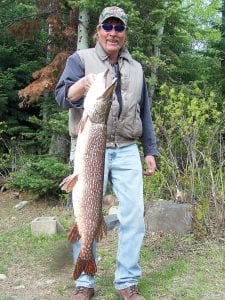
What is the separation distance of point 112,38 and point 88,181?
1135mm

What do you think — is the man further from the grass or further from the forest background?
the forest background

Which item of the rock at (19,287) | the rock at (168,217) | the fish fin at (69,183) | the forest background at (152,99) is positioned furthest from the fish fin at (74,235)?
the rock at (168,217)

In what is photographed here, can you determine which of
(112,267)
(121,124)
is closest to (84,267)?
(121,124)

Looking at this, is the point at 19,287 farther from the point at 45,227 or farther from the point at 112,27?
the point at 112,27

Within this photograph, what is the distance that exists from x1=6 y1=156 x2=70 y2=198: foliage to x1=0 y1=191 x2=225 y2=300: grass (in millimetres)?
2045

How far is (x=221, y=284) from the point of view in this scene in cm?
448

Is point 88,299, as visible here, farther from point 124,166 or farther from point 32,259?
point 32,259

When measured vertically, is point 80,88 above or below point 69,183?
above

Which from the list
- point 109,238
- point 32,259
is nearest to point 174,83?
point 109,238

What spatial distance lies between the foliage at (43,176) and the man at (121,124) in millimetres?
4456

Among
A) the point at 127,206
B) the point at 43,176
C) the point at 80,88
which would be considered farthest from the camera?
the point at 43,176

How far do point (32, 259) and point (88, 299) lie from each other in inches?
66.2

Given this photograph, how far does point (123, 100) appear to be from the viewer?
3.83 meters

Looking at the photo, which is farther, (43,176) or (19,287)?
(43,176)
